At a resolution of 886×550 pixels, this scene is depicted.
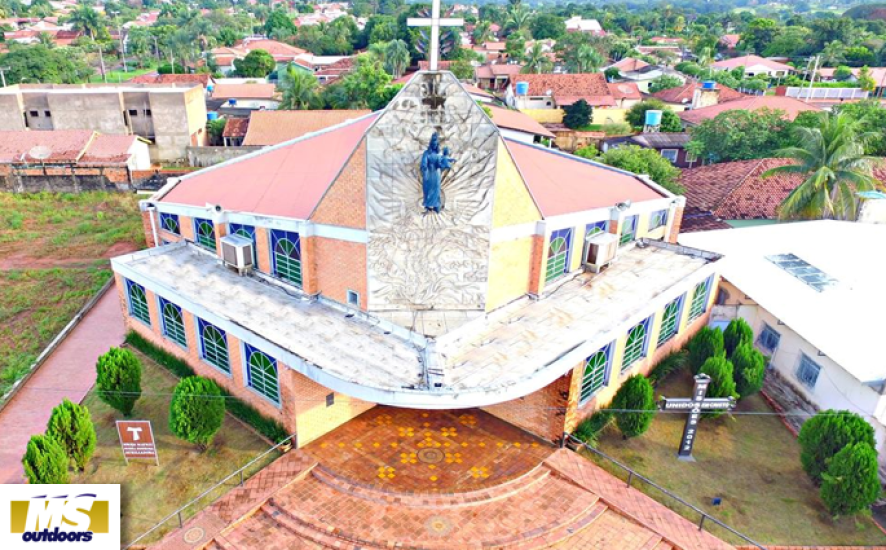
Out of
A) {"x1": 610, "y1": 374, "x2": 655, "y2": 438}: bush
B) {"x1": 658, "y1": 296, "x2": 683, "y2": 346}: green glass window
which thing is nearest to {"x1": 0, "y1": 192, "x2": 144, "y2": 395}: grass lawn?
{"x1": 610, "y1": 374, "x2": 655, "y2": 438}: bush

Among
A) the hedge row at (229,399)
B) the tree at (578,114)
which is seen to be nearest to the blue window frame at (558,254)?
the hedge row at (229,399)

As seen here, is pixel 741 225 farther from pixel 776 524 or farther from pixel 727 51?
pixel 727 51

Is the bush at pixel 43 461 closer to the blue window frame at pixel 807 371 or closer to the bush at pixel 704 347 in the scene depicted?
the bush at pixel 704 347

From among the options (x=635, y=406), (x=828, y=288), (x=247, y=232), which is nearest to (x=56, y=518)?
(x=247, y=232)

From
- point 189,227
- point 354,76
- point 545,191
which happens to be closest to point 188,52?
point 354,76

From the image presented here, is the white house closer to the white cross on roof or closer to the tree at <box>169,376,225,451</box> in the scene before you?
the white cross on roof

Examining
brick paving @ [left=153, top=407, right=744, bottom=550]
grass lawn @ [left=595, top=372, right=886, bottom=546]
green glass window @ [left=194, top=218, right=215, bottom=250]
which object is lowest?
grass lawn @ [left=595, top=372, right=886, bottom=546]
